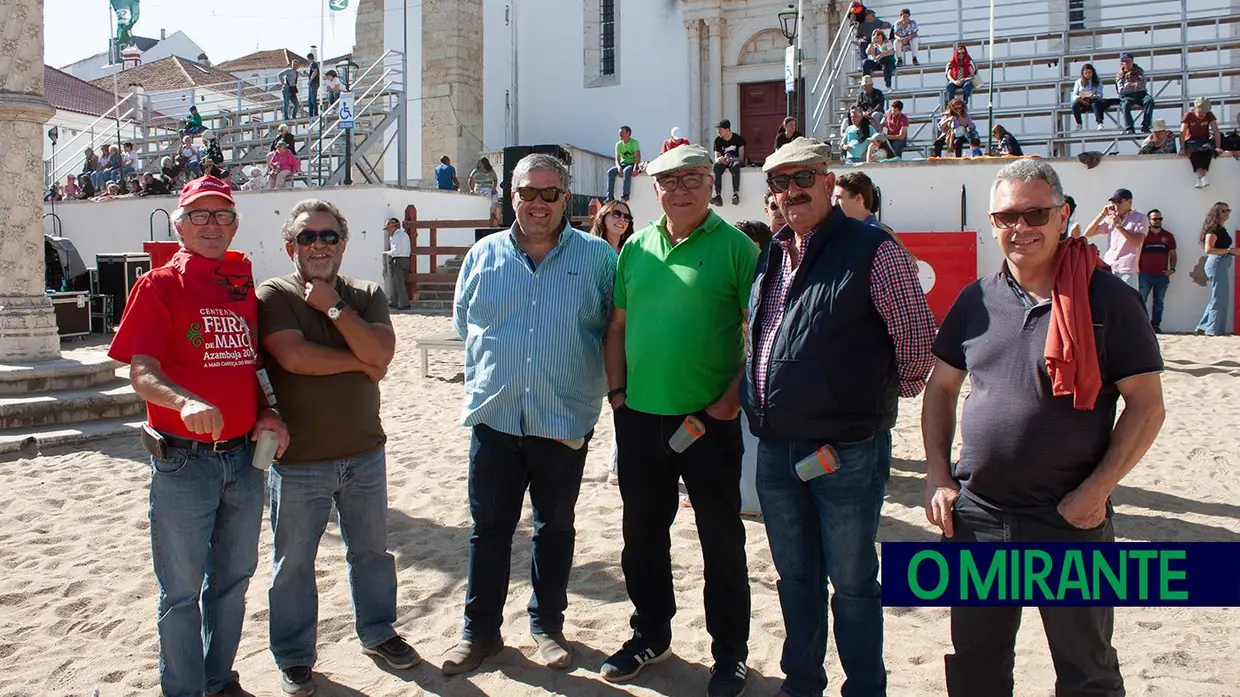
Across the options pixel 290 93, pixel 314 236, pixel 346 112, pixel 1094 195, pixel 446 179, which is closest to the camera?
pixel 314 236

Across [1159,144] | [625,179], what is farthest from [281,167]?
[1159,144]

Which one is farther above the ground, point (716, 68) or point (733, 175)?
point (716, 68)

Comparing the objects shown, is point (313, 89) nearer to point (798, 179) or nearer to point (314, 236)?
point (314, 236)

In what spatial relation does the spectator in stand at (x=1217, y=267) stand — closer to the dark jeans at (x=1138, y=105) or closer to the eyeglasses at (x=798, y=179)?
the dark jeans at (x=1138, y=105)

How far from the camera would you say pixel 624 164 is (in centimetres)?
1669

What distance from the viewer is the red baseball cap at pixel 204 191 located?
9.94 ft

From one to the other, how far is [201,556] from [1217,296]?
43.5 ft

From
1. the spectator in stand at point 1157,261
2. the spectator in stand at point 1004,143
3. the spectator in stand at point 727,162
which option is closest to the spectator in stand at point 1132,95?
the spectator in stand at point 1004,143

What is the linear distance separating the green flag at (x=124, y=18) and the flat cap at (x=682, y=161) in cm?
5777

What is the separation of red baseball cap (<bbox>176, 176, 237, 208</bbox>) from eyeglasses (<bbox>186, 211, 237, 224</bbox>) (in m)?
0.04

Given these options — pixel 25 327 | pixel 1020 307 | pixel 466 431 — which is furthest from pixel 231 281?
pixel 25 327

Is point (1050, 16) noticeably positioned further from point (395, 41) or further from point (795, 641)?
point (795, 641)

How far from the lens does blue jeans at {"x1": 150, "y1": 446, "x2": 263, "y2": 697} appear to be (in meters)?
2.93

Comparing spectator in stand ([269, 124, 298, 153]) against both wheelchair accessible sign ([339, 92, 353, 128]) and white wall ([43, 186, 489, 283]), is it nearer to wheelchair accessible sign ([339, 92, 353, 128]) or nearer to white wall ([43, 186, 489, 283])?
white wall ([43, 186, 489, 283])
